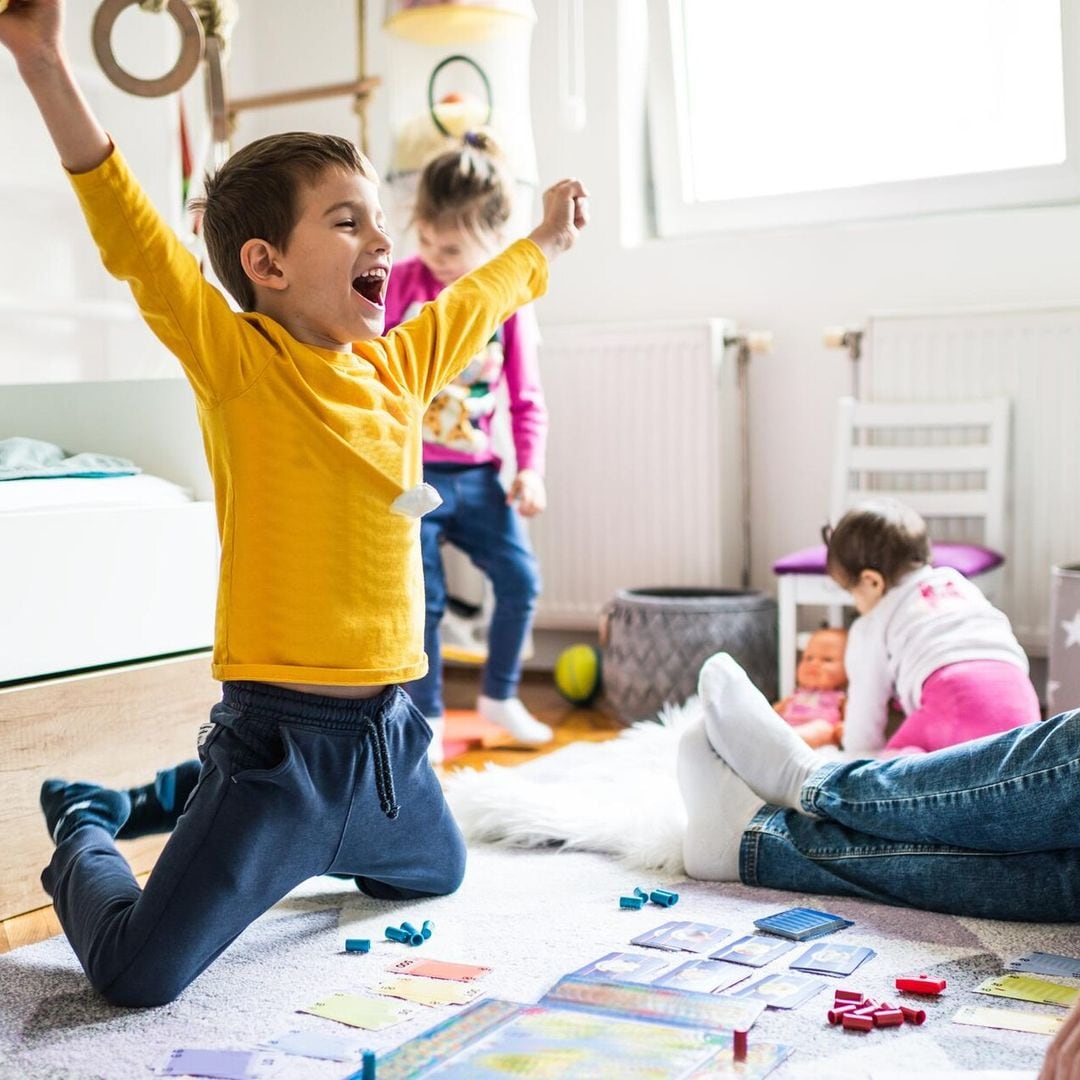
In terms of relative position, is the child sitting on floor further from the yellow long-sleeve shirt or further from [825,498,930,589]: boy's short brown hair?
the yellow long-sleeve shirt

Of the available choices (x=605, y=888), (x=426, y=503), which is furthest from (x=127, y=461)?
(x=605, y=888)

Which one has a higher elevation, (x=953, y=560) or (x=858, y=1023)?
(x=953, y=560)

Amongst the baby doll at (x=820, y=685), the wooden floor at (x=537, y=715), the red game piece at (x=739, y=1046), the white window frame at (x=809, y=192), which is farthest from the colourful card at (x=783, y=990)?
the white window frame at (x=809, y=192)

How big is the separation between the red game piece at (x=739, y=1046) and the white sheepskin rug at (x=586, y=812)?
0.54m

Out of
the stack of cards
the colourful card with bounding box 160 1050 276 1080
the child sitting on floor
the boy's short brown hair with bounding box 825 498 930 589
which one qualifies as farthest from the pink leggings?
the colourful card with bounding box 160 1050 276 1080

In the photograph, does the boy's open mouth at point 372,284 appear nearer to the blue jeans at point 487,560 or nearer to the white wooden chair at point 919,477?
the blue jeans at point 487,560

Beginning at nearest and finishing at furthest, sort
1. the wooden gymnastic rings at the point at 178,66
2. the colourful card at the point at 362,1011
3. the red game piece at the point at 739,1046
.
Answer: the red game piece at the point at 739,1046
the colourful card at the point at 362,1011
the wooden gymnastic rings at the point at 178,66

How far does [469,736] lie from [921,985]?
1.36 meters

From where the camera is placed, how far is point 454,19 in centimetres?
267

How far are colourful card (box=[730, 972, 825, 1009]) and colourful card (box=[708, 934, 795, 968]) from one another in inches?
1.4

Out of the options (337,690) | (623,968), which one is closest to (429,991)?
(623,968)

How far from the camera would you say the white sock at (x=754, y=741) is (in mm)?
1498

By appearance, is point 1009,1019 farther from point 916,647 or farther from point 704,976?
point 916,647

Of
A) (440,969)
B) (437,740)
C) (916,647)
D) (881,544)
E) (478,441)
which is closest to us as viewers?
(440,969)
